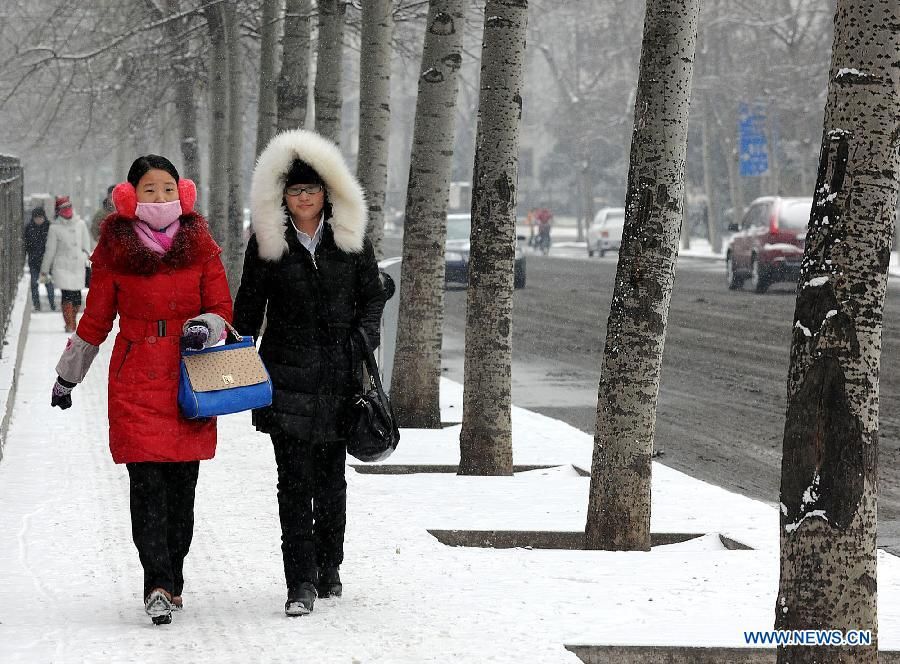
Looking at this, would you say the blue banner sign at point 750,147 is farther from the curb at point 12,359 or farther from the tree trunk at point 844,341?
the tree trunk at point 844,341

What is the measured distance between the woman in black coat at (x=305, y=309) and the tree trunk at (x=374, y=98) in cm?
673

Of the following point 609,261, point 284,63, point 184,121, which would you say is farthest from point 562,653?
point 609,261

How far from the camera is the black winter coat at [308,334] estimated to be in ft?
20.6

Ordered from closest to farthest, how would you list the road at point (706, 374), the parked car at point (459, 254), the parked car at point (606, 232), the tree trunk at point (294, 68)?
the road at point (706, 374), the tree trunk at point (294, 68), the parked car at point (459, 254), the parked car at point (606, 232)

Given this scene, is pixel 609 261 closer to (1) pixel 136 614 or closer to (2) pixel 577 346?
(2) pixel 577 346

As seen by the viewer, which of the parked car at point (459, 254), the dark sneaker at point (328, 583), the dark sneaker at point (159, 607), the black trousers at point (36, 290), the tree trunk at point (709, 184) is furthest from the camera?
the tree trunk at point (709, 184)

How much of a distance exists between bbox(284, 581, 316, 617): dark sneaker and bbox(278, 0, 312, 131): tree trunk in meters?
9.74

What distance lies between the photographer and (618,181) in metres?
86.4

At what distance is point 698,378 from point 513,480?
7.75 m

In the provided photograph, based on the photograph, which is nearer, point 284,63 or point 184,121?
point 284,63

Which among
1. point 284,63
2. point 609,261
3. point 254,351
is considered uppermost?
point 284,63

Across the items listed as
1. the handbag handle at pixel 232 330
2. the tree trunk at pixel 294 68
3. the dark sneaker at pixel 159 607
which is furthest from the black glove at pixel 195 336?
the tree trunk at pixel 294 68

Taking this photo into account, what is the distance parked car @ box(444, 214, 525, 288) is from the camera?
116 feet

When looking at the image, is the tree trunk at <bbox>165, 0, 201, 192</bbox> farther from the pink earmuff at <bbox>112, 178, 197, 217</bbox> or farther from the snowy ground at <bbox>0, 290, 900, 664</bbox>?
the pink earmuff at <bbox>112, 178, 197, 217</bbox>
